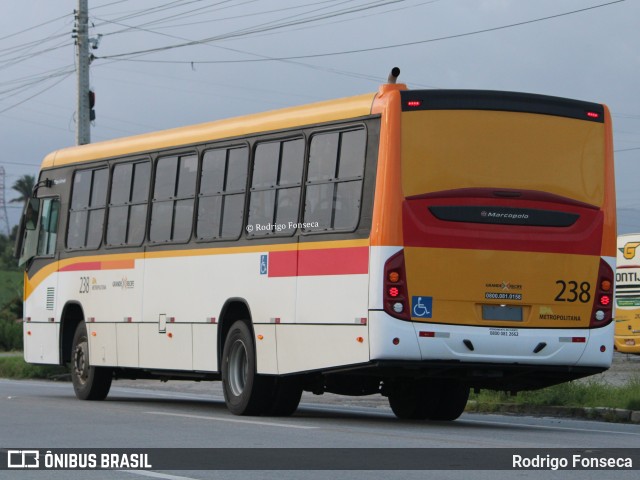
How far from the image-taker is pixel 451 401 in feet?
60.5

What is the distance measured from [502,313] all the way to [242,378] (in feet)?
12.1

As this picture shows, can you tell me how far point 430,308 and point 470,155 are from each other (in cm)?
169

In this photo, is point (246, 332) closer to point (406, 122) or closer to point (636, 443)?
point (406, 122)

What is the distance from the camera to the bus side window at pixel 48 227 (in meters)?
22.8

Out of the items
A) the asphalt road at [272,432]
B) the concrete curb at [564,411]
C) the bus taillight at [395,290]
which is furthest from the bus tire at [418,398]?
the bus taillight at [395,290]

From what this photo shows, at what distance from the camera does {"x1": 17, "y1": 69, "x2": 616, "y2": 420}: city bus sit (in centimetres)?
1562

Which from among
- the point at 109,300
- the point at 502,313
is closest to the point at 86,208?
the point at 109,300

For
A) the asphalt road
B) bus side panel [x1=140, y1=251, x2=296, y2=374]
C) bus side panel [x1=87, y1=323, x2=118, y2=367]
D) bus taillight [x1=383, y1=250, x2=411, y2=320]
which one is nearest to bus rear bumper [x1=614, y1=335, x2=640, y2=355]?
the asphalt road

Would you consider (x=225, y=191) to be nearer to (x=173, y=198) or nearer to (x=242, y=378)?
(x=173, y=198)

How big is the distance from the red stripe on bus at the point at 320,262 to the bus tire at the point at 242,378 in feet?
3.18

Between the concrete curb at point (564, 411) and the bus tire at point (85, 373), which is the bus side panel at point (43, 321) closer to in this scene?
the bus tire at point (85, 373)

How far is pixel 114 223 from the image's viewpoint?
2111 centimetres


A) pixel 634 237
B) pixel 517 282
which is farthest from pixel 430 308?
pixel 634 237
